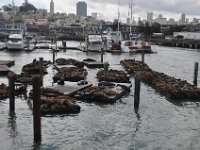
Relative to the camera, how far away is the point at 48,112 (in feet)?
81.9

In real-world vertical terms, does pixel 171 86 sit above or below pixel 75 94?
above

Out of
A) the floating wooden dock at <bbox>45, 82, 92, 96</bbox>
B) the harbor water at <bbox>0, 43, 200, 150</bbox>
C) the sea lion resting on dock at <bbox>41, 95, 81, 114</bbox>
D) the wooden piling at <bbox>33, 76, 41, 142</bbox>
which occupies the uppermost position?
the wooden piling at <bbox>33, 76, 41, 142</bbox>

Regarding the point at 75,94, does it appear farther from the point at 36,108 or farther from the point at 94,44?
the point at 94,44

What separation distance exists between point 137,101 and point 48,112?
6179mm

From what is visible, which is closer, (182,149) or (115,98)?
(182,149)

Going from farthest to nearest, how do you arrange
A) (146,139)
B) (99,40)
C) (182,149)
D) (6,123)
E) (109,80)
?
(99,40) < (109,80) < (6,123) < (146,139) < (182,149)

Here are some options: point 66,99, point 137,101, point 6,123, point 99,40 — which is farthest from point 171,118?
point 99,40

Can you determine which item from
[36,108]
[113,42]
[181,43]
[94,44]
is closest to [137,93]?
[36,108]

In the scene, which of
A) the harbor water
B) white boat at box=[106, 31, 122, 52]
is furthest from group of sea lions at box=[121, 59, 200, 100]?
white boat at box=[106, 31, 122, 52]

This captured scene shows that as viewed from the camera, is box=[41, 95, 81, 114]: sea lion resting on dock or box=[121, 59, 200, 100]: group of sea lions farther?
box=[121, 59, 200, 100]: group of sea lions

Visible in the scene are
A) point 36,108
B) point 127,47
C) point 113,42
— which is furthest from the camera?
point 127,47

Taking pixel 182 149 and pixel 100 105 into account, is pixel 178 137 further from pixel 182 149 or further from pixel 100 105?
pixel 100 105

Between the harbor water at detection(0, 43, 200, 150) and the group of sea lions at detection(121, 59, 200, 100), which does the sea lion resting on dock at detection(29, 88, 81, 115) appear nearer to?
the harbor water at detection(0, 43, 200, 150)

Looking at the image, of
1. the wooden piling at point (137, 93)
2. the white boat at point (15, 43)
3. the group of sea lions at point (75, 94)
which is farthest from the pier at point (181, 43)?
the wooden piling at point (137, 93)
